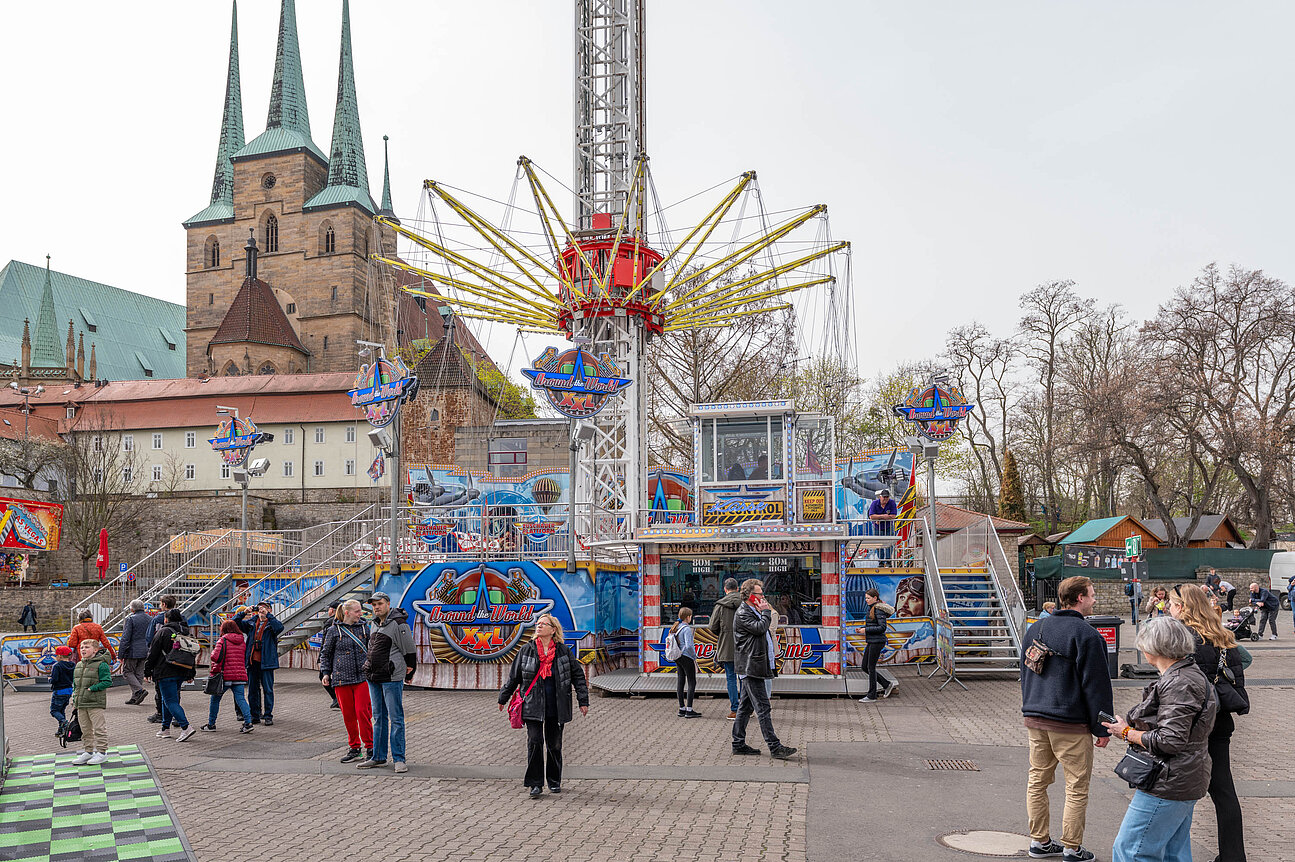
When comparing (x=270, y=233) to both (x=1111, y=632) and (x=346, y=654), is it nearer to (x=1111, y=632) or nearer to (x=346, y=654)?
(x=1111, y=632)

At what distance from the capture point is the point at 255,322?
80.8 metres

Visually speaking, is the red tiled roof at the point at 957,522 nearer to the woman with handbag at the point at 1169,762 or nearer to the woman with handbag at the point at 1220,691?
the woman with handbag at the point at 1220,691

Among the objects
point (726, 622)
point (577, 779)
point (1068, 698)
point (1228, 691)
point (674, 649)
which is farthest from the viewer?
point (674, 649)

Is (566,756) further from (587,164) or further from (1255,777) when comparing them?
(587,164)

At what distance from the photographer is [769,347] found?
40.2 m

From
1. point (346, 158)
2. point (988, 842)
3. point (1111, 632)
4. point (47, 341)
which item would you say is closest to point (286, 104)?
point (346, 158)

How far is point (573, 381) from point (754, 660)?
958 centimetres

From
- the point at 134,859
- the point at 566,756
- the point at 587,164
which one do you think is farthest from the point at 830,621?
the point at 587,164

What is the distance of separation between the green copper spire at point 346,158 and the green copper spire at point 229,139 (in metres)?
10.5

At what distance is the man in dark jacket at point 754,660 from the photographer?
33.8ft

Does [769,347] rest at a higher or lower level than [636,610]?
higher

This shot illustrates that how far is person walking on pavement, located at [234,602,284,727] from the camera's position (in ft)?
46.3

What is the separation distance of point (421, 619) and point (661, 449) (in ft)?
74.4

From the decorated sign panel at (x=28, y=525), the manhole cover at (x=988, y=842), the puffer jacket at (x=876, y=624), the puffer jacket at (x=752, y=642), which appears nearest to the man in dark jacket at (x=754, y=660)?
the puffer jacket at (x=752, y=642)
